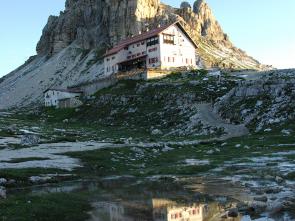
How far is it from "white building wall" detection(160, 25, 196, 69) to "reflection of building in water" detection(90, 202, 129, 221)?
106 m

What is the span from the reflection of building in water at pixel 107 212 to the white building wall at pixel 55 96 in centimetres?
11883

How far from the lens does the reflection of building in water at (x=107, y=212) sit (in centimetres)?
2842

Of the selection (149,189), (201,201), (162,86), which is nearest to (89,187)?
(149,189)

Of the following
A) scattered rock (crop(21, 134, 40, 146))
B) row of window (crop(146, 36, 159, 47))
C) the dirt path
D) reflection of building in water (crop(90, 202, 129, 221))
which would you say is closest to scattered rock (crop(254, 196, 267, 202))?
reflection of building in water (crop(90, 202, 129, 221))

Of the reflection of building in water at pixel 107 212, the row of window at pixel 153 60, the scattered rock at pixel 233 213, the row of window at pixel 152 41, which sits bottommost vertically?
the reflection of building in water at pixel 107 212

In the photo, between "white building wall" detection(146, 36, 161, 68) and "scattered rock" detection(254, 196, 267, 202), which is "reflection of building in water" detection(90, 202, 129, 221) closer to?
"scattered rock" detection(254, 196, 267, 202)

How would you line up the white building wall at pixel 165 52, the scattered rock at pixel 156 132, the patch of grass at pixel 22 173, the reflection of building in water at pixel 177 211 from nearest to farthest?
the reflection of building in water at pixel 177 211
the patch of grass at pixel 22 173
the scattered rock at pixel 156 132
the white building wall at pixel 165 52

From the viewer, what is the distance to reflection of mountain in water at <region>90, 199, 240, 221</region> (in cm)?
2791

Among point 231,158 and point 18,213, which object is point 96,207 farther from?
point 231,158

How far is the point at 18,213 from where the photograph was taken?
28.1m

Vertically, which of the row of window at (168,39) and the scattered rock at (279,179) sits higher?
the row of window at (168,39)

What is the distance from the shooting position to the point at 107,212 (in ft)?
99.3

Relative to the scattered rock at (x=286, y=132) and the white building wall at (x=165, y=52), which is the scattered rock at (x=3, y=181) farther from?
the white building wall at (x=165, y=52)

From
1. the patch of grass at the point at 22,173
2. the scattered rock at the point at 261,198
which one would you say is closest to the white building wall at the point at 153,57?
the patch of grass at the point at 22,173
